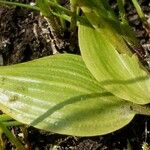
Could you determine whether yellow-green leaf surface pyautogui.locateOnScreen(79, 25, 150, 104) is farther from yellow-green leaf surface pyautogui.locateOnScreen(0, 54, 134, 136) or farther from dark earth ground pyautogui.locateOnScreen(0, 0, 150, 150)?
dark earth ground pyautogui.locateOnScreen(0, 0, 150, 150)

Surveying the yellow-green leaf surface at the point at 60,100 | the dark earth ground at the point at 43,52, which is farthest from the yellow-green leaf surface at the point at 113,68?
the dark earth ground at the point at 43,52

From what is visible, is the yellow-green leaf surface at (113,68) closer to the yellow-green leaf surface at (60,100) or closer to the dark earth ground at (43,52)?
the yellow-green leaf surface at (60,100)

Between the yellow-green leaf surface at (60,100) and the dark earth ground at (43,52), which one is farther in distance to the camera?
the dark earth ground at (43,52)

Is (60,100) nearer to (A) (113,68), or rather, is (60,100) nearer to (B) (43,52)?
(A) (113,68)

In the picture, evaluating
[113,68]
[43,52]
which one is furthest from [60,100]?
[43,52]

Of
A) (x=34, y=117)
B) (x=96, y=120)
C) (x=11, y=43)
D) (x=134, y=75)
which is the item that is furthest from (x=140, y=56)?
(x=11, y=43)
